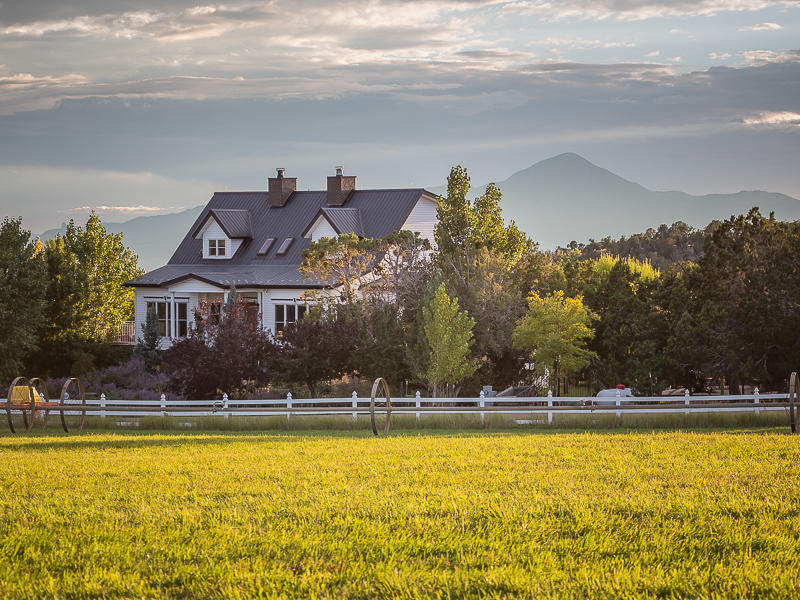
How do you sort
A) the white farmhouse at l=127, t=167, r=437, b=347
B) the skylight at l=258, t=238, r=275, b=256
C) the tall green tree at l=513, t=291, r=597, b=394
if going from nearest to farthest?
the tall green tree at l=513, t=291, r=597, b=394 < the white farmhouse at l=127, t=167, r=437, b=347 < the skylight at l=258, t=238, r=275, b=256

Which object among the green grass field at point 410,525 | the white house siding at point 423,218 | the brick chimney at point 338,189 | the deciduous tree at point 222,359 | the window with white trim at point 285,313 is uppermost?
the brick chimney at point 338,189

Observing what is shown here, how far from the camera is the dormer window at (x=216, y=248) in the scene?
51.2 metres

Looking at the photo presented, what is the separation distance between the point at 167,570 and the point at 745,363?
2702cm

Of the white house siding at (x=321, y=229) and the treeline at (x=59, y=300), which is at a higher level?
the white house siding at (x=321, y=229)

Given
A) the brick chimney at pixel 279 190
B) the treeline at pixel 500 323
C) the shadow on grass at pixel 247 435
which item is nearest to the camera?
the shadow on grass at pixel 247 435

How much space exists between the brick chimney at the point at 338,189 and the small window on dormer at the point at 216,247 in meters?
6.48

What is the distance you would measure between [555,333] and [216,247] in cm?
2438

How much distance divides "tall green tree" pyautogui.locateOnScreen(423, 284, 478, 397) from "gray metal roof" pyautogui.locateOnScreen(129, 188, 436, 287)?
42.0 ft

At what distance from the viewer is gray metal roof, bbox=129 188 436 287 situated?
46.4m

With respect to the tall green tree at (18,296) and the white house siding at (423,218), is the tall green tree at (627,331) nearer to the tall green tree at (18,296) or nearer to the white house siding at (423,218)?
the white house siding at (423,218)

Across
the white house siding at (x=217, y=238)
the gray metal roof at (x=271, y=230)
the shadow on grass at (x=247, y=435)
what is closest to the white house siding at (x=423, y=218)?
the gray metal roof at (x=271, y=230)

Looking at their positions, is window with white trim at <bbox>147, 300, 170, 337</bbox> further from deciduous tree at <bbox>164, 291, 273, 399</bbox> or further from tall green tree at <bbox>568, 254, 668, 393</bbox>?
tall green tree at <bbox>568, 254, 668, 393</bbox>

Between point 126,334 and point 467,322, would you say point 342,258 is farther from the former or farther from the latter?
point 126,334

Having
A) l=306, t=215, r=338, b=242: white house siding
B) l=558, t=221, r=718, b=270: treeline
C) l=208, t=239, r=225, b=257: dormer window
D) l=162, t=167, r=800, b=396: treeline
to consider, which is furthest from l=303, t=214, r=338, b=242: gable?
l=558, t=221, r=718, b=270: treeline
